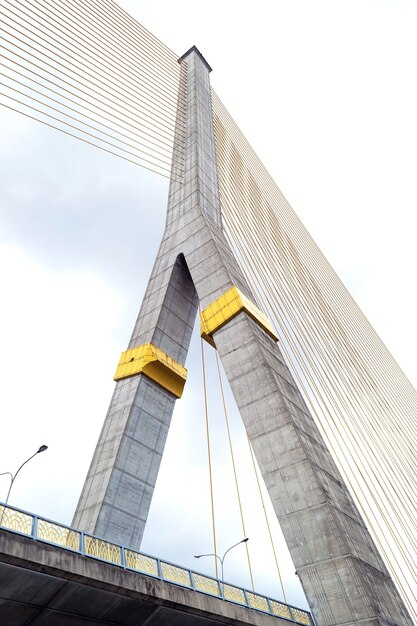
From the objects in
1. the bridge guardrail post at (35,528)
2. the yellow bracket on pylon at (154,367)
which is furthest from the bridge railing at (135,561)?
the yellow bracket on pylon at (154,367)

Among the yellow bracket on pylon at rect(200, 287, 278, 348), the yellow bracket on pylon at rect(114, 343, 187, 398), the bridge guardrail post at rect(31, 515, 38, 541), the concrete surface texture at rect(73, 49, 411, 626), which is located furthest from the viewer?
the yellow bracket on pylon at rect(114, 343, 187, 398)

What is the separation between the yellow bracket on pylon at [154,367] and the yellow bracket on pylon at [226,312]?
2440mm

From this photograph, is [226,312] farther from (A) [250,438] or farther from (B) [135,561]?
(B) [135,561]

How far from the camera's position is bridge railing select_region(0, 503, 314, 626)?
9.16 m

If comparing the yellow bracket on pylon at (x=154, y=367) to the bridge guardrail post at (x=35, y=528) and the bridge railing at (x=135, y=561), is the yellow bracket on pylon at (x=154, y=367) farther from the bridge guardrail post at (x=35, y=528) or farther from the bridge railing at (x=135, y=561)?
the bridge guardrail post at (x=35, y=528)

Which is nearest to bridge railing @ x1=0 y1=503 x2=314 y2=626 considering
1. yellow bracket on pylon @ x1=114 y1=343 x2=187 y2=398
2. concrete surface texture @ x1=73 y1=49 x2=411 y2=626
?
concrete surface texture @ x1=73 y1=49 x2=411 y2=626

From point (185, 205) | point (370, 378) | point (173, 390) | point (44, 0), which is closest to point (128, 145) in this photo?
point (185, 205)

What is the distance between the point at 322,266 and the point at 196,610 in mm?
38252

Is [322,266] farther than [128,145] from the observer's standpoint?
Yes

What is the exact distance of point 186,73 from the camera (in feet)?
125

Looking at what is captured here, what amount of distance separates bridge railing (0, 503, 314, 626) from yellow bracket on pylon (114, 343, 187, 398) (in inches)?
394

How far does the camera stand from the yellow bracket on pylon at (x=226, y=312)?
19.7 metres

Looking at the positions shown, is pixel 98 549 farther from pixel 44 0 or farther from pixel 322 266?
pixel 322 266

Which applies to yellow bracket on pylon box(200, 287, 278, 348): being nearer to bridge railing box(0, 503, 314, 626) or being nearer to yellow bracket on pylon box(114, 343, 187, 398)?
yellow bracket on pylon box(114, 343, 187, 398)
